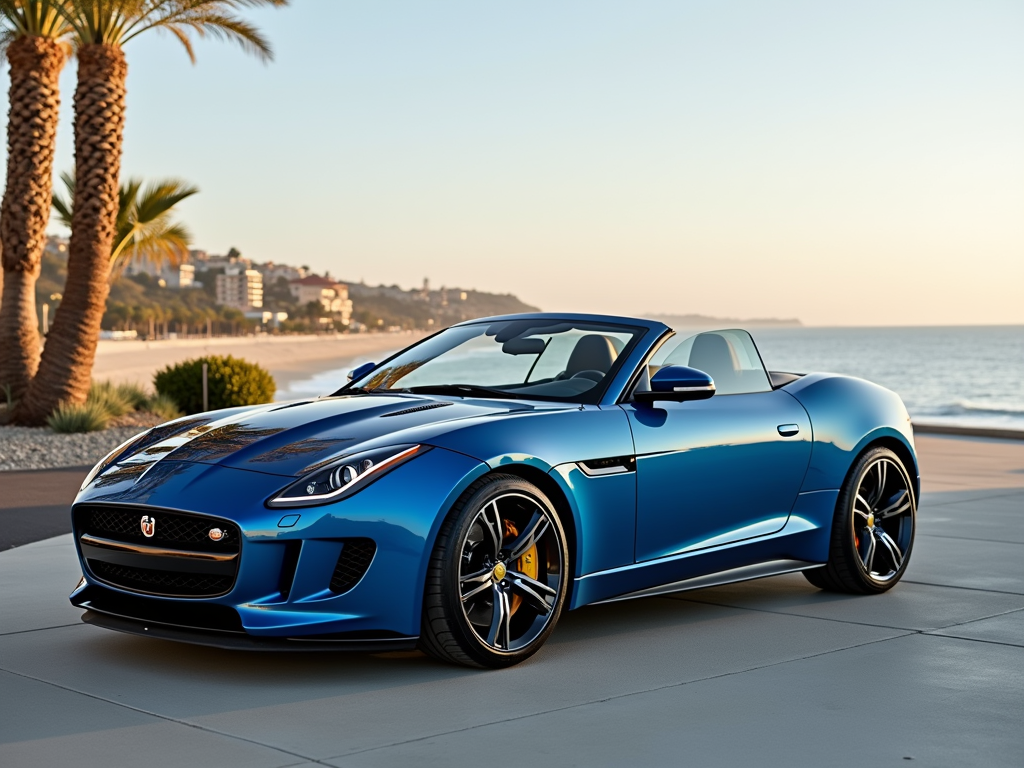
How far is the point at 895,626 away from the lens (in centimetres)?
621

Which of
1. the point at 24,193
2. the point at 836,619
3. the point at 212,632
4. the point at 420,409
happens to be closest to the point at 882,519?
the point at 836,619

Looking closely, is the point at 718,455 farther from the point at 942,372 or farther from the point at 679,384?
the point at 942,372

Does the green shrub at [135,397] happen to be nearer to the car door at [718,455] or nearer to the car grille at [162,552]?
the car door at [718,455]

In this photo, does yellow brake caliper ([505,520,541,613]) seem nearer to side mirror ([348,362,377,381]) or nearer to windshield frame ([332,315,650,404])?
windshield frame ([332,315,650,404])

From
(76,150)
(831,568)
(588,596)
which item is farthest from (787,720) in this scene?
(76,150)

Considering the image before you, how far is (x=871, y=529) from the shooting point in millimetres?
7016

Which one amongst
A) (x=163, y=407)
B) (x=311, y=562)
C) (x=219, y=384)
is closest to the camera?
(x=311, y=562)

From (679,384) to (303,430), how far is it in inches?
65.5

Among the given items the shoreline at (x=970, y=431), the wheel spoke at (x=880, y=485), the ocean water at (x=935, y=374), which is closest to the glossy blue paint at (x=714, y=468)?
the wheel spoke at (x=880, y=485)

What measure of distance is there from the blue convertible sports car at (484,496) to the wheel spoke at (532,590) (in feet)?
0.04

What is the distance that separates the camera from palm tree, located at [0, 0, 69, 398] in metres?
19.4

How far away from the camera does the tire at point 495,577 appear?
5023 millimetres

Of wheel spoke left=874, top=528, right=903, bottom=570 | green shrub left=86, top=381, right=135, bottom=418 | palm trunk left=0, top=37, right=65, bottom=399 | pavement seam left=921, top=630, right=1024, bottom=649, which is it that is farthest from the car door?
palm trunk left=0, top=37, right=65, bottom=399

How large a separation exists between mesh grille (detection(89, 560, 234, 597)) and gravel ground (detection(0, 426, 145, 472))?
30.6 feet
